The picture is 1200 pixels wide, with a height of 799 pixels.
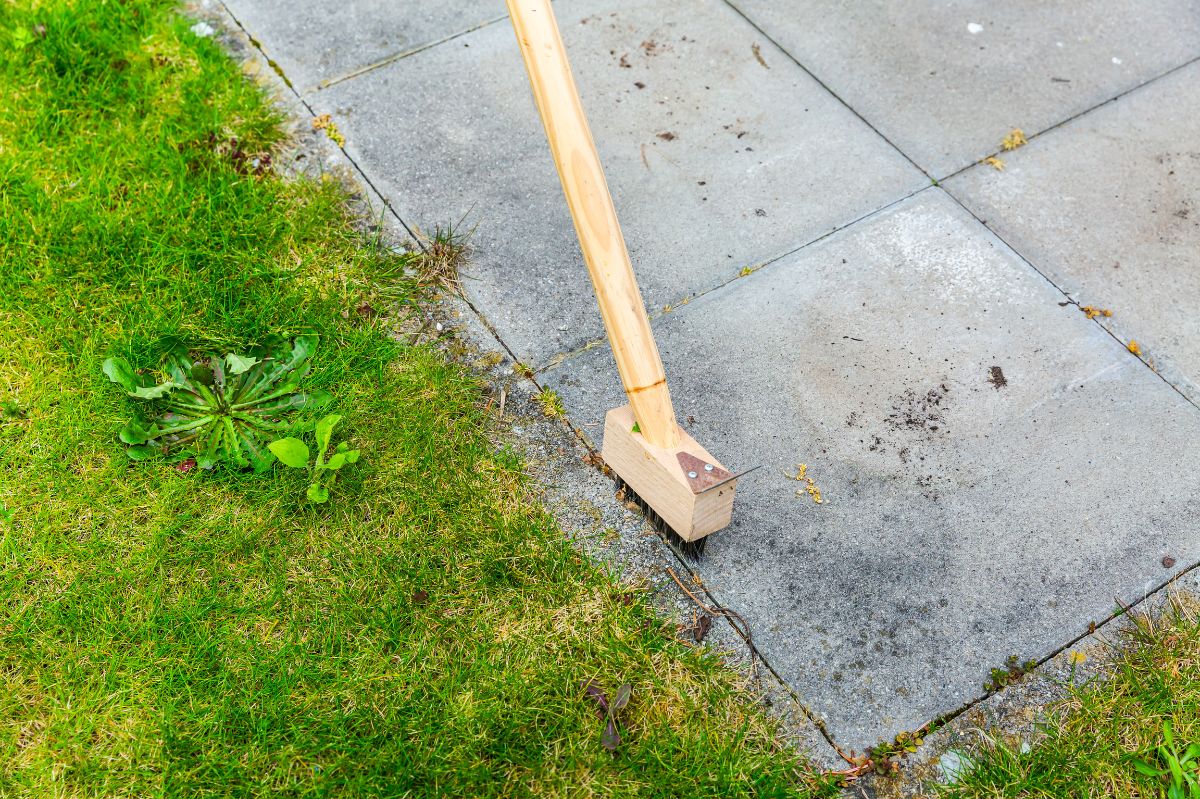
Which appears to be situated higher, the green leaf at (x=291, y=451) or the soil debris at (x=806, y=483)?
the green leaf at (x=291, y=451)

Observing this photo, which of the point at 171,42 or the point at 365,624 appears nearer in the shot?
the point at 365,624

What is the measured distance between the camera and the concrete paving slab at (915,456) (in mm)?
2256

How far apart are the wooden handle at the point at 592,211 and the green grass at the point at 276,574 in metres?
0.49

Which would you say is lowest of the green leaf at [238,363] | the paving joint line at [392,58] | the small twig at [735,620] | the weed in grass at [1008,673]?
the weed in grass at [1008,673]

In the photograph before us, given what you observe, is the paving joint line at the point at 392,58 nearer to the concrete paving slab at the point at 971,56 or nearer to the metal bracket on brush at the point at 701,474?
the concrete paving slab at the point at 971,56

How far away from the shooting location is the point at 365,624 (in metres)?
2.26

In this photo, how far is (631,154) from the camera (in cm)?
328

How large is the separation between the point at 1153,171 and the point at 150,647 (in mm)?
3146

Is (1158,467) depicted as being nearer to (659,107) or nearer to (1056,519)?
(1056,519)

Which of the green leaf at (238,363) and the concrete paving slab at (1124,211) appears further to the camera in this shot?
the concrete paving slab at (1124,211)

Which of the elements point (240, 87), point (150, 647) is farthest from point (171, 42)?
point (150, 647)

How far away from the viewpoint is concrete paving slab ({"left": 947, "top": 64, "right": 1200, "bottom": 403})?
2834 mm

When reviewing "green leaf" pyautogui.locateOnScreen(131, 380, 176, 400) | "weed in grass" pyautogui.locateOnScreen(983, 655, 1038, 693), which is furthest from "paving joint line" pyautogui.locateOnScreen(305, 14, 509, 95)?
"weed in grass" pyautogui.locateOnScreen(983, 655, 1038, 693)

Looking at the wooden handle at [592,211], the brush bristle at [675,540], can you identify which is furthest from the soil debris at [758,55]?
the brush bristle at [675,540]
